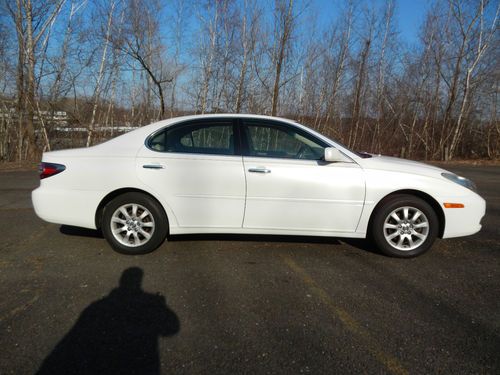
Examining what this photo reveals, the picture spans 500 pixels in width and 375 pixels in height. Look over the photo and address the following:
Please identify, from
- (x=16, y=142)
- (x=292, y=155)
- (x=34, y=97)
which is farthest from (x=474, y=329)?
(x=16, y=142)

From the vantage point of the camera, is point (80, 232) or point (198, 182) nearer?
point (198, 182)

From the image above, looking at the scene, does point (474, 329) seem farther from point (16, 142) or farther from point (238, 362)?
point (16, 142)

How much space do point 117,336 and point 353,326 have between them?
1.72 metres

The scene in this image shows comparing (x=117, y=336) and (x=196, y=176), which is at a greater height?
(x=196, y=176)

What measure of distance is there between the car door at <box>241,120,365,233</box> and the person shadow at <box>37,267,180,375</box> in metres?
1.47

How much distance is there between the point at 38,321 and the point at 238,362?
61.6 inches

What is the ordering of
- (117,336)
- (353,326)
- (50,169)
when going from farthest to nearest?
(50,169) → (353,326) → (117,336)

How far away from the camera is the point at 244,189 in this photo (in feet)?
→ 11.6

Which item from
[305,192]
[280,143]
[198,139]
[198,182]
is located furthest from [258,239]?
[198,139]

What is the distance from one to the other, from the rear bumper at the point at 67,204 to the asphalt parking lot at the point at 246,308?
1.35 feet

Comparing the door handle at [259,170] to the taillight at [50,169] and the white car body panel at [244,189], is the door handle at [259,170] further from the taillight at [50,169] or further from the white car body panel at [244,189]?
the taillight at [50,169]

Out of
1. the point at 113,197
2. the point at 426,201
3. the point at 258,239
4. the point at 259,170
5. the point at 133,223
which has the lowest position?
the point at 258,239

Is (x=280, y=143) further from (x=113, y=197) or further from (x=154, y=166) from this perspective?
(x=113, y=197)

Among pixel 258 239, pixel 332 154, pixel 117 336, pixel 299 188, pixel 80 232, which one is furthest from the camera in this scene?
pixel 80 232
